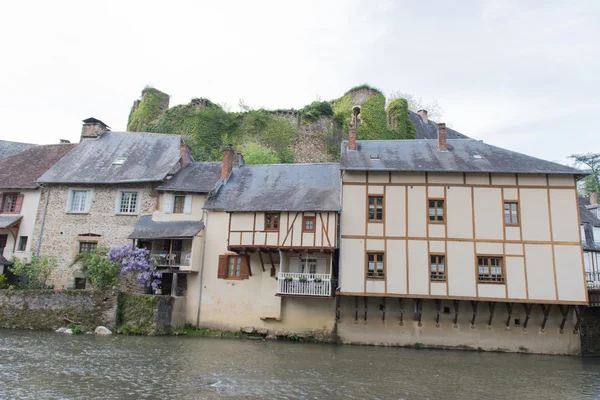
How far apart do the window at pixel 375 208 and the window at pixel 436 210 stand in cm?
199

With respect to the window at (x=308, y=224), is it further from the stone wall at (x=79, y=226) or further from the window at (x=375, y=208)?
the stone wall at (x=79, y=226)

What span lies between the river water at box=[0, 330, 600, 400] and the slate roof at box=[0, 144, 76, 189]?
9.38 metres

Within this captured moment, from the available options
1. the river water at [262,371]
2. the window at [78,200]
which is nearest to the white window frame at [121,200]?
the window at [78,200]

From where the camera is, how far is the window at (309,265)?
740 inches

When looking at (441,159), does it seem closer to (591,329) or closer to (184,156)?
(591,329)

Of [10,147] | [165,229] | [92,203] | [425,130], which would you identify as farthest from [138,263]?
[425,130]

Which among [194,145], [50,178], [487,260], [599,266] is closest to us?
[487,260]

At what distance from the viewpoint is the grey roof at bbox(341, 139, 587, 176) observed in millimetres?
17922

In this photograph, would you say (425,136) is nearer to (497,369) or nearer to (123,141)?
(123,141)

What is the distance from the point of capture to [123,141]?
2561 centimetres

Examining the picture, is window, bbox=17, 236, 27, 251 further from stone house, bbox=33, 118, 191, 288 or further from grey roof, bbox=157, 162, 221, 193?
grey roof, bbox=157, 162, 221, 193

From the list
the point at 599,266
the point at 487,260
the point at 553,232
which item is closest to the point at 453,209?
the point at 487,260

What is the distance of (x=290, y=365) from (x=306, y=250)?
5.80 m

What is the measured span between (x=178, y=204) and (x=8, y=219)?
909 centimetres
